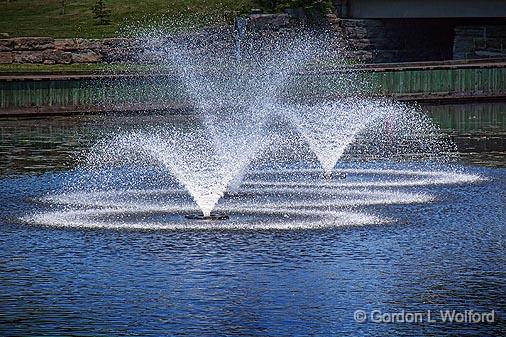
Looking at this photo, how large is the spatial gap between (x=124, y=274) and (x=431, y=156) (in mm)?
21349

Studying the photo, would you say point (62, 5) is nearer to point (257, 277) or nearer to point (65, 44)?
point (65, 44)

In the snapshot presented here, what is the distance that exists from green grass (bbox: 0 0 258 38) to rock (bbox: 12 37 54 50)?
2.16 meters

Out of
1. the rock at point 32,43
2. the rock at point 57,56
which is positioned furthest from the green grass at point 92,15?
the rock at point 32,43

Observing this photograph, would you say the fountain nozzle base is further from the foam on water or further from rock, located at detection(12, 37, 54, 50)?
rock, located at detection(12, 37, 54, 50)

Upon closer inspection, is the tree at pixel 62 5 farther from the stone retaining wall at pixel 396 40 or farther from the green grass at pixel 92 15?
the stone retaining wall at pixel 396 40

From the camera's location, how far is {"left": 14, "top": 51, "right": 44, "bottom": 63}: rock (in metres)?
70.8

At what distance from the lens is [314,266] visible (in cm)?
2220

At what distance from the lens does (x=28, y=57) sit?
70.8 metres

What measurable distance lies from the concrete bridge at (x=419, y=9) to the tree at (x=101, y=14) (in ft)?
45.6

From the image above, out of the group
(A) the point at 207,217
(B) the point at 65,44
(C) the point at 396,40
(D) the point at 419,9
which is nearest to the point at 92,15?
(B) the point at 65,44

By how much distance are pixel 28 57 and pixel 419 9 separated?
69.5ft

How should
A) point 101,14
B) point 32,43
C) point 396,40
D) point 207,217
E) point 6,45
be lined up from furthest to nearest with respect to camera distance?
point 396,40, point 101,14, point 32,43, point 6,45, point 207,217

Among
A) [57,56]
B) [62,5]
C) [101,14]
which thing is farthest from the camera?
[62,5]

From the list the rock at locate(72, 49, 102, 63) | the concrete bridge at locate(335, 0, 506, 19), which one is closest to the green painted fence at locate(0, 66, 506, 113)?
the concrete bridge at locate(335, 0, 506, 19)
